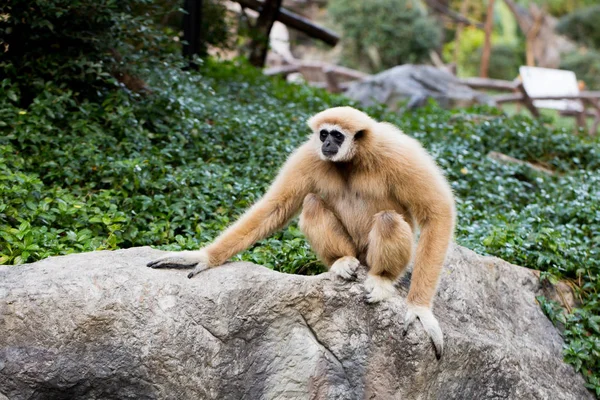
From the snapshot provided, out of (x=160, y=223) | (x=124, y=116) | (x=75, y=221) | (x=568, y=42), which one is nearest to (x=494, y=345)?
(x=160, y=223)

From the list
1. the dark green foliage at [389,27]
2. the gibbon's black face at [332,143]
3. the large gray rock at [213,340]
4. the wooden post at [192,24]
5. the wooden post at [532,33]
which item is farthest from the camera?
the wooden post at [532,33]

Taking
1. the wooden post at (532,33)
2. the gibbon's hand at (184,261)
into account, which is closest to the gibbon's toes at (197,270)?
the gibbon's hand at (184,261)

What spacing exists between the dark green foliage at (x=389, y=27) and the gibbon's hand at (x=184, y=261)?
1900 centimetres

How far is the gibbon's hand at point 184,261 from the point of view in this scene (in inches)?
172

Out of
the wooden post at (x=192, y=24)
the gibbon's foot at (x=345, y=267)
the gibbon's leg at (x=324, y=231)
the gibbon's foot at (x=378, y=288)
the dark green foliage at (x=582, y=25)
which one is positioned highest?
the dark green foliage at (x=582, y=25)

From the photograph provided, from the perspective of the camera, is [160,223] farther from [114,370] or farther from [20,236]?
[114,370]

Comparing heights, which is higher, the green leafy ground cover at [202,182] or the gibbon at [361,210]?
the gibbon at [361,210]

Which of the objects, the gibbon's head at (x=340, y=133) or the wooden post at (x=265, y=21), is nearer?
the gibbon's head at (x=340, y=133)

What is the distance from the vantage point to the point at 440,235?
14.9 ft

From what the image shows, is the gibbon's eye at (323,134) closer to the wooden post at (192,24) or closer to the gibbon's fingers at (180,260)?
the gibbon's fingers at (180,260)

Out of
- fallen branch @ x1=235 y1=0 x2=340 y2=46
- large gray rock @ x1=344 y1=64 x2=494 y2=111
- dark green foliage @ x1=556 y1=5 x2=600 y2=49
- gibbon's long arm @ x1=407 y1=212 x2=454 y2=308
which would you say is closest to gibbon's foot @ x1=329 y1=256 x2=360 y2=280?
gibbon's long arm @ x1=407 y1=212 x2=454 y2=308

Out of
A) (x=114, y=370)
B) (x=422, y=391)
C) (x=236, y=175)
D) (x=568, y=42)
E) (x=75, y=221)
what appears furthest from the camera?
(x=568, y=42)

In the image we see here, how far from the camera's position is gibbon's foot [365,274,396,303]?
430 cm

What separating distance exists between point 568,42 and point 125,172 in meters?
27.5
